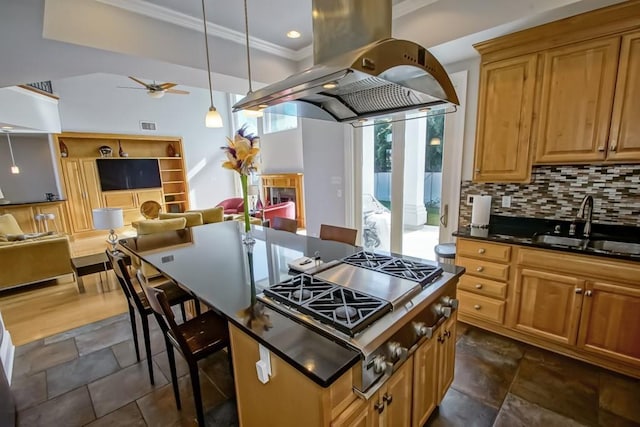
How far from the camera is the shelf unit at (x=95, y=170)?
6645 millimetres

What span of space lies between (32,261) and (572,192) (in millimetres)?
6027

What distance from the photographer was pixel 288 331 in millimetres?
1025

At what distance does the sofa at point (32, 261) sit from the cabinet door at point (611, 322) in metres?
5.61

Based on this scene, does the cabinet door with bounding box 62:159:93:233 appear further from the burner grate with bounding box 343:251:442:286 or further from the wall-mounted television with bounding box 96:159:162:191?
the burner grate with bounding box 343:251:442:286

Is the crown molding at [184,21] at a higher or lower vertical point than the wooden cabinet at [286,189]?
higher

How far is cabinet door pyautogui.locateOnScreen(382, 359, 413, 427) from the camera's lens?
1.13 meters

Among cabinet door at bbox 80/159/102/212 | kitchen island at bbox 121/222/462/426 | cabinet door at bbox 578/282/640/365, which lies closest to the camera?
kitchen island at bbox 121/222/462/426

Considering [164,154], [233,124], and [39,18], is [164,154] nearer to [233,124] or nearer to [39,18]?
[233,124]

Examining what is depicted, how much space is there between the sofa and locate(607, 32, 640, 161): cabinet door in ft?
19.4

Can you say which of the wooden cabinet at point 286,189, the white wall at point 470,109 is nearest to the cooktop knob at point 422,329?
the white wall at point 470,109

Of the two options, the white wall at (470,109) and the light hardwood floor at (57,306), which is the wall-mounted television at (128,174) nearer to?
the light hardwood floor at (57,306)

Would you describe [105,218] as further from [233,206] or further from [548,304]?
[548,304]

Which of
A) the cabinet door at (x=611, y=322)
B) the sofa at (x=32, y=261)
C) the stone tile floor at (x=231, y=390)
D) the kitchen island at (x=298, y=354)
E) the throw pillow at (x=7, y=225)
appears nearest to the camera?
the kitchen island at (x=298, y=354)

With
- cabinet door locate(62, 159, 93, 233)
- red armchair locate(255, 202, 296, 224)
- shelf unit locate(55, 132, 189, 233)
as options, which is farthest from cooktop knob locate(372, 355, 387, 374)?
cabinet door locate(62, 159, 93, 233)
